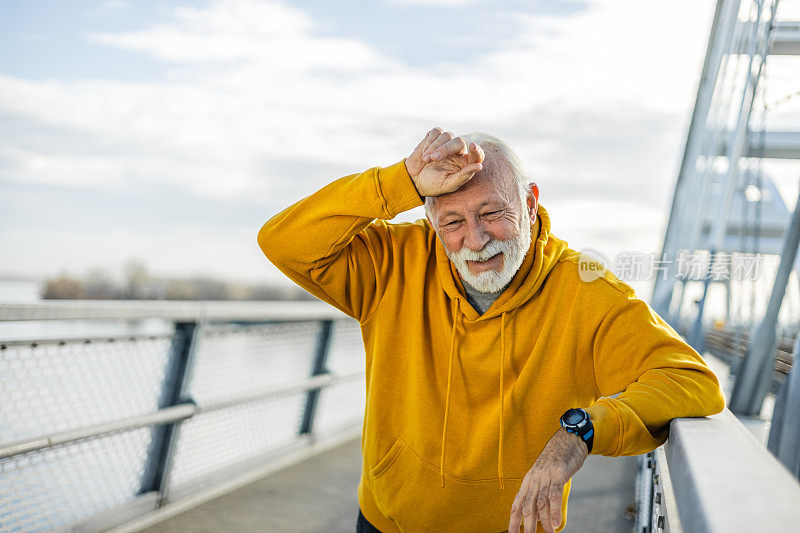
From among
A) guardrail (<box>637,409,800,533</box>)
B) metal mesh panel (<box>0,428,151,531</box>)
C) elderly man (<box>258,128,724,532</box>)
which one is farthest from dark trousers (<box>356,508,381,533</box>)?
metal mesh panel (<box>0,428,151,531</box>)

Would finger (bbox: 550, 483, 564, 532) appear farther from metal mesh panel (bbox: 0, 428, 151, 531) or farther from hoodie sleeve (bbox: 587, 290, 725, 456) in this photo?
metal mesh panel (bbox: 0, 428, 151, 531)

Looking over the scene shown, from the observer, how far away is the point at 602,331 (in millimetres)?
1717

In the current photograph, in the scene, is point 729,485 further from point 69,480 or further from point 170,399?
point 170,399

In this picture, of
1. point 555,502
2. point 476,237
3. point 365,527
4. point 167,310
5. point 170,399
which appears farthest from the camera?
point 170,399

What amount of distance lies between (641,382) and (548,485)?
13.5 inches

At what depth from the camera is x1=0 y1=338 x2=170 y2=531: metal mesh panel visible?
239 centimetres

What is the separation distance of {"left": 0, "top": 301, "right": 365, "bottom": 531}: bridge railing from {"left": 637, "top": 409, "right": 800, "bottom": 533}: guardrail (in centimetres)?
204

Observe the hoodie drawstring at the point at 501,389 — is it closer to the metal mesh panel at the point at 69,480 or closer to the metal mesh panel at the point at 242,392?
the metal mesh panel at the point at 69,480

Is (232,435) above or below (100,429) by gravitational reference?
below

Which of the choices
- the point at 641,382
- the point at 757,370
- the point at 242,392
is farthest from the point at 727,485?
the point at 757,370

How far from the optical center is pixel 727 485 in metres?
0.78

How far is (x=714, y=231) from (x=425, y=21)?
6.70 m

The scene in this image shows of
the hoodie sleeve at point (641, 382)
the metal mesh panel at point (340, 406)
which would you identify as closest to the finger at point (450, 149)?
the hoodie sleeve at point (641, 382)

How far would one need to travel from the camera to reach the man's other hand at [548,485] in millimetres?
1346
